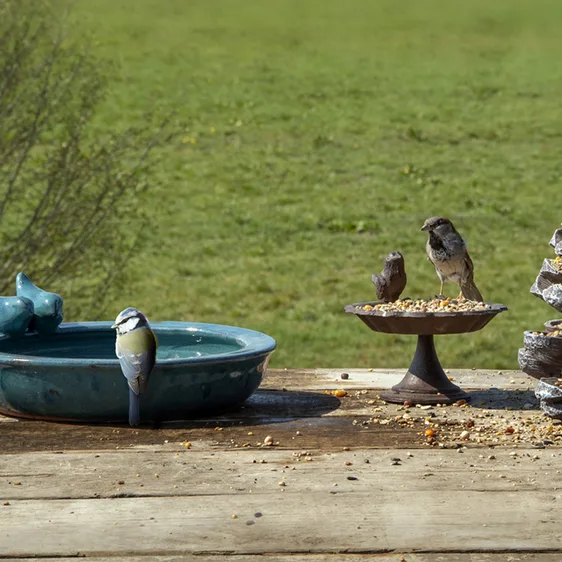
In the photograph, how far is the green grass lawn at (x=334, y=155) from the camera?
9884 mm

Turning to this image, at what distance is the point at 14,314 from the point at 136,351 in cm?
88

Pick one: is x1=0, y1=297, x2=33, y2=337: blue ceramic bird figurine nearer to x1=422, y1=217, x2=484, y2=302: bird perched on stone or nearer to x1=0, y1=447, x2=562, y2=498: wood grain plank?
x1=0, y1=447, x2=562, y2=498: wood grain plank

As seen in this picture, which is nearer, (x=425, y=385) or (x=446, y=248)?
(x=425, y=385)

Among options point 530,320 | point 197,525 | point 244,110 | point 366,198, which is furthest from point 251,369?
point 244,110

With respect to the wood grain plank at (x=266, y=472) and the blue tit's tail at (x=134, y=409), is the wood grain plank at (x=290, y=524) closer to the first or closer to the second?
the wood grain plank at (x=266, y=472)

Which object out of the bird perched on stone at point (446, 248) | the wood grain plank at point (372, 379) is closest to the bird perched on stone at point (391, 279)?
the bird perched on stone at point (446, 248)

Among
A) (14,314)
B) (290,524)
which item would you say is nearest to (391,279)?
(14,314)

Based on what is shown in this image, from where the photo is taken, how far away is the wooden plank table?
252cm

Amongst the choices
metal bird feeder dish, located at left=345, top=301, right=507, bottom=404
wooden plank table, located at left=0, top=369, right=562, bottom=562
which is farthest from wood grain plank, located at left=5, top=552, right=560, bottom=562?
metal bird feeder dish, located at left=345, top=301, right=507, bottom=404

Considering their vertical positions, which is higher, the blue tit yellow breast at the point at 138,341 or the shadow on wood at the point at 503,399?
the blue tit yellow breast at the point at 138,341

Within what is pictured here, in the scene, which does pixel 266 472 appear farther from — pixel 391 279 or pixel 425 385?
pixel 391 279

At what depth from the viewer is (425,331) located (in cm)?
395

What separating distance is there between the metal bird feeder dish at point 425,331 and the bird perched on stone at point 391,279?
6 cm

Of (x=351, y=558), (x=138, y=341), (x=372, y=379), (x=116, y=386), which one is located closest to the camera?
(x=351, y=558)
